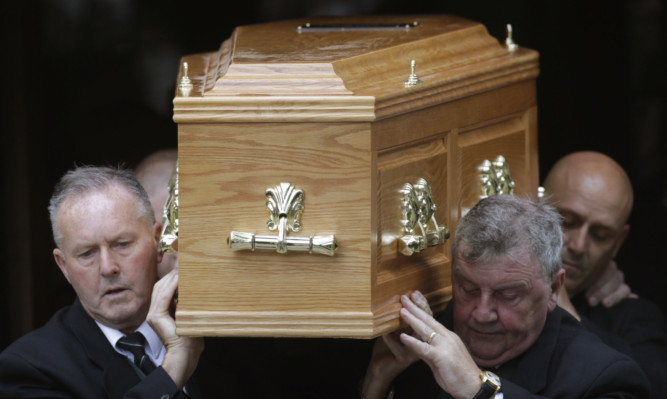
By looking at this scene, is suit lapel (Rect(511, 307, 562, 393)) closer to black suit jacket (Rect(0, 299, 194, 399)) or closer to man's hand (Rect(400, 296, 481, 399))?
man's hand (Rect(400, 296, 481, 399))

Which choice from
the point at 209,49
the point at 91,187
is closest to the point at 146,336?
the point at 91,187

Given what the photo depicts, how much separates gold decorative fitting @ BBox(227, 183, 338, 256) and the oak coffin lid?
0.24 metres

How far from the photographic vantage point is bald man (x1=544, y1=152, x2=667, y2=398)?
5387mm

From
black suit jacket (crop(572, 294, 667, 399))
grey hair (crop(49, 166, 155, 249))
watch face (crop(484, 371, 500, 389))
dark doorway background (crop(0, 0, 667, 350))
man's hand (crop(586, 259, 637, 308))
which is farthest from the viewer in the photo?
dark doorway background (crop(0, 0, 667, 350))

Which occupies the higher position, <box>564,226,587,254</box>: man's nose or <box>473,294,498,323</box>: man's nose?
<box>473,294,498,323</box>: man's nose

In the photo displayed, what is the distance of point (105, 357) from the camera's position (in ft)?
14.0

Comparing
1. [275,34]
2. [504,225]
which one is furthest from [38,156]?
[504,225]

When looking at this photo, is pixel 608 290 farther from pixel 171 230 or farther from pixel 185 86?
pixel 185 86

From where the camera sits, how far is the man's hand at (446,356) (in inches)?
155

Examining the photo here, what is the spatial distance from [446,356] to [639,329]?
1796 millimetres

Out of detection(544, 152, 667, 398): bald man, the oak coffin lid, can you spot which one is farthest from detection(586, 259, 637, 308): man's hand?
the oak coffin lid

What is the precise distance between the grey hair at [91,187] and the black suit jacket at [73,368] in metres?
0.31

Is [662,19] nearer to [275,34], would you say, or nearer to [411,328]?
[275,34]

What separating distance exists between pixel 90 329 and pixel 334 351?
127 cm
